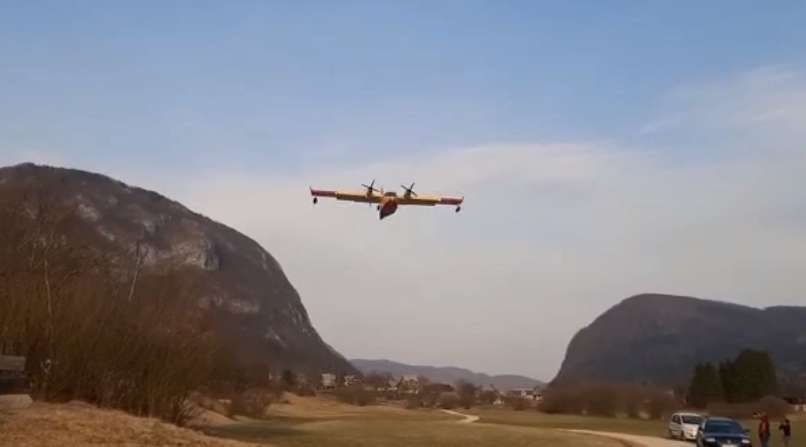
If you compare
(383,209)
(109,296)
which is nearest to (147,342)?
(109,296)

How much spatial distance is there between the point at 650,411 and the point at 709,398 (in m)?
23.8

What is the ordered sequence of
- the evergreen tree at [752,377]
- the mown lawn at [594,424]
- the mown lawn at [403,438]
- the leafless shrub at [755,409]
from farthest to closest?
the evergreen tree at [752,377], the leafless shrub at [755,409], the mown lawn at [594,424], the mown lawn at [403,438]

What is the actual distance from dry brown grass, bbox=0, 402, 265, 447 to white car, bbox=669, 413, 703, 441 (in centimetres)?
3533

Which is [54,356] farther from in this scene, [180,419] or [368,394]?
[368,394]

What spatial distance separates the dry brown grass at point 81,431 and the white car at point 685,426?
3533 centimetres

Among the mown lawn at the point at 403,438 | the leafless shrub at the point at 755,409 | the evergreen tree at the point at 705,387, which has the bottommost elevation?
the mown lawn at the point at 403,438

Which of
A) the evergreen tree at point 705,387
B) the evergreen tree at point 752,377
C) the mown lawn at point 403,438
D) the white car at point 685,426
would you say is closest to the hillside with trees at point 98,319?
the mown lawn at point 403,438

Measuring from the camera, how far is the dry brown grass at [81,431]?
62.0 ft

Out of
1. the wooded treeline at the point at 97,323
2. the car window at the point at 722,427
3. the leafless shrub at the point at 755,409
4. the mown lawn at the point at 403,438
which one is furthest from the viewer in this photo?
the leafless shrub at the point at 755,409

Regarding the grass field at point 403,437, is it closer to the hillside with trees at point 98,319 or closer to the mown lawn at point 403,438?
the mown lawn at point 403,438

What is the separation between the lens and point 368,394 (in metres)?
152

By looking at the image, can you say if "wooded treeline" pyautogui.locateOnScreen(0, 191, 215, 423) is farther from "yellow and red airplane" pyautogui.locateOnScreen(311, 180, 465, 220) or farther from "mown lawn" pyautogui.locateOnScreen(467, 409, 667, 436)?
"mown lawn" pyautogui.locateOnScreen(467, 409, 667, 436)

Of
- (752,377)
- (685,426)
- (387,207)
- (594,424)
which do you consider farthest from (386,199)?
(752,377)

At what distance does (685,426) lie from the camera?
5444 centimetres
